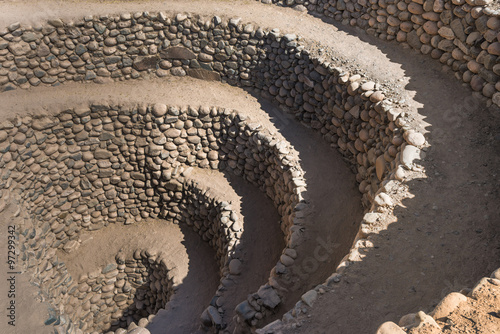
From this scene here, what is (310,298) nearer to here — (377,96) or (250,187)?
(377,96)

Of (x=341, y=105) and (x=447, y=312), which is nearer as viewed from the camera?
(x=447, y=312)

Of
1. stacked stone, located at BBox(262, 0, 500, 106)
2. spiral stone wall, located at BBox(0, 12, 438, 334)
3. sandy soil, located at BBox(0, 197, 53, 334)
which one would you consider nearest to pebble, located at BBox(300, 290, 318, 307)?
spiral stone wall, located at BBox(0, 12, 438, 334)

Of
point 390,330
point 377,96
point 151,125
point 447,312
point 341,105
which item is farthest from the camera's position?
point 151,125

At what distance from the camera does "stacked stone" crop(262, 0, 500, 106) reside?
8.11m

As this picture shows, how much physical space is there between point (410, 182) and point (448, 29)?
3.48m

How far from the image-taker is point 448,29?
29.1ft

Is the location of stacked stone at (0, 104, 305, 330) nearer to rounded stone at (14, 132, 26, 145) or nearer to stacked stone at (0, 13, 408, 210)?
rounded stone at (14, 132, 26, 145)

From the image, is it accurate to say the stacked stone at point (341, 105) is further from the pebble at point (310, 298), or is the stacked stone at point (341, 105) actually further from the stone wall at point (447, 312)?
the stone wall at point (447, 312)

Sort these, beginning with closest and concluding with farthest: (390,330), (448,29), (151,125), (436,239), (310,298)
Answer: (390,330) < (310,298) < (436,239) < (448,29) < (151,125)

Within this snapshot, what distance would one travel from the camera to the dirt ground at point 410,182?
5.90m

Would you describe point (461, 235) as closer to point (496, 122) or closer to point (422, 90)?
point (496, 122)

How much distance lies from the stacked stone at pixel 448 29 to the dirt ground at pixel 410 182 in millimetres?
236

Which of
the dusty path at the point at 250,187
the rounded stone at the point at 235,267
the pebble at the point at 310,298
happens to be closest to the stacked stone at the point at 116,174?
the rounded stone at the point at 235,267

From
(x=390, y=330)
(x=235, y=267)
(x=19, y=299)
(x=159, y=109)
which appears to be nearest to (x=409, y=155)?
(x=390, y=330)
